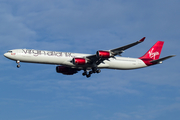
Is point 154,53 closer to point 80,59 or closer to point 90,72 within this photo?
point 90,72

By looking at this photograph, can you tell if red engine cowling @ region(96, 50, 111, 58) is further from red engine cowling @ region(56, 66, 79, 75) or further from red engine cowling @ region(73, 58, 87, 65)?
red engine cowling @ region(56, 66, 79, 75)

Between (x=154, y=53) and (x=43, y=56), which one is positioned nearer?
(x=43, y=56)

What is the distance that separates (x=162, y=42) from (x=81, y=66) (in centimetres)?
2435

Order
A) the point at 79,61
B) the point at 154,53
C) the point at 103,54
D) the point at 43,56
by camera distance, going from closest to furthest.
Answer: the point at 103,54 → the point at 43,56 → the point at 79,61 → the point at 154,53

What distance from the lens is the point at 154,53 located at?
67.8 meters

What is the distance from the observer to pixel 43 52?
54.5 metres

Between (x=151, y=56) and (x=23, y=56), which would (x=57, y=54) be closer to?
(x=23, y=56)

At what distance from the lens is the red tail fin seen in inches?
2626

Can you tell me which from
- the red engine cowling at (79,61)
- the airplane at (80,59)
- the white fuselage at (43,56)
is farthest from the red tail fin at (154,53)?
the red engine cowling at (79,61)

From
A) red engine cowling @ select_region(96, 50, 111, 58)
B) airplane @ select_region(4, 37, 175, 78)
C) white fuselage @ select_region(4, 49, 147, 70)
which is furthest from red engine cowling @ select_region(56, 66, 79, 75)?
red engine cowling @ select_region(96, 50, 111, 58)

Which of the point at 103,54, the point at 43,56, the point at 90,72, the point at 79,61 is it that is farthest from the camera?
the point at 90,72

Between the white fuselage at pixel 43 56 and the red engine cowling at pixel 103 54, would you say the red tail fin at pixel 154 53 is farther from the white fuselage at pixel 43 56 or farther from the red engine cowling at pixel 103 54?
the red engine cowling at pixel 103 54

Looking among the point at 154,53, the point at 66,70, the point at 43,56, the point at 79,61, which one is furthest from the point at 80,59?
the point at 154,53

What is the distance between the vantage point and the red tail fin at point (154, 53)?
66.7m
